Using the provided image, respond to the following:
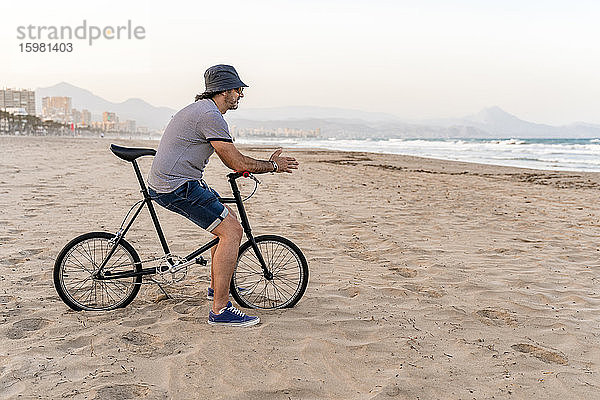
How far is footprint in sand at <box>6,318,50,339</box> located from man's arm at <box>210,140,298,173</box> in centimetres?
193

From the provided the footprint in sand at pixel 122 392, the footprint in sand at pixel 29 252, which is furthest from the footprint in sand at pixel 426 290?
the footprint in sand at pixel 29 252

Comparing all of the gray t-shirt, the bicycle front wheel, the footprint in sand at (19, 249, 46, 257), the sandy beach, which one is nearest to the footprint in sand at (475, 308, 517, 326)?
the sandy beach

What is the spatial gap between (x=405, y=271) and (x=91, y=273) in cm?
330

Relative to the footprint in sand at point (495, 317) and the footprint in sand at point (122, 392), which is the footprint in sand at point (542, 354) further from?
the footprint in sand at point (122, 392)

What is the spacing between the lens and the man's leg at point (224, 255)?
4223 millimetres

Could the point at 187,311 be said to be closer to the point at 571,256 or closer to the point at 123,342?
the point at 123,342

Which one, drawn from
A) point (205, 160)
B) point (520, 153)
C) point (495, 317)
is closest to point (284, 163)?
point (205, 160)

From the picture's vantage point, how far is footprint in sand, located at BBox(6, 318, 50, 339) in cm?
400

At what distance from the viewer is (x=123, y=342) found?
3.94m

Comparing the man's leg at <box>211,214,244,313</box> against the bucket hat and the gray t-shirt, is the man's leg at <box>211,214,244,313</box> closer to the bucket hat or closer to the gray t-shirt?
the gray t-shirt

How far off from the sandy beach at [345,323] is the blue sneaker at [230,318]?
0.24 ft

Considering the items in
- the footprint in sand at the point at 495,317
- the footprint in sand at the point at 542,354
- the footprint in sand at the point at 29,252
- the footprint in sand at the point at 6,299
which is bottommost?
the footprint in sand at the point at 542,354

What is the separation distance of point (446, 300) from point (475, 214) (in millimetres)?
5489

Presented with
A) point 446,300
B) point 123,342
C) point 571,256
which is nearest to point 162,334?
point 123,342
